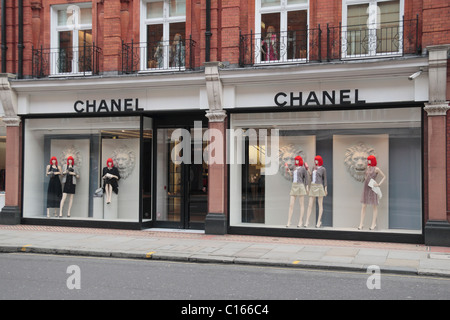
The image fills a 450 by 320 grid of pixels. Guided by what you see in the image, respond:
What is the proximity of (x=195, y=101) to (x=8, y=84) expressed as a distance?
6.01 metres

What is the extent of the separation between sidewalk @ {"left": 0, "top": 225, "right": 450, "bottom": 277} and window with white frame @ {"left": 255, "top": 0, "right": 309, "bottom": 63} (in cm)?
506

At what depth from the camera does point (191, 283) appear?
7.74 m

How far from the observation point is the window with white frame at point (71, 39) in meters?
15.0

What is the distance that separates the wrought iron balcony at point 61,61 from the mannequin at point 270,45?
18.1 feet

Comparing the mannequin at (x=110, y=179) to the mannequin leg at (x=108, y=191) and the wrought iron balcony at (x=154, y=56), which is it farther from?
the wrought iron balcony at (x=154, y=56)

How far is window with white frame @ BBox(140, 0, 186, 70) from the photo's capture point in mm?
14188

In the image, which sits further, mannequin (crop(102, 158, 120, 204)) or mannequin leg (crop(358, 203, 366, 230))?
mannequin (crop(102, 158, 120, 204))

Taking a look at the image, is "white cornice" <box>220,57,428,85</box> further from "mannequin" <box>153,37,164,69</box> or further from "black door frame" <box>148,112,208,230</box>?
"mannequin" <box>153,37,164,69</box>

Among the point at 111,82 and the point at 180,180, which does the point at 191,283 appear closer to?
the point at 180,180

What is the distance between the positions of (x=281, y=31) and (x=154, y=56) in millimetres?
3901

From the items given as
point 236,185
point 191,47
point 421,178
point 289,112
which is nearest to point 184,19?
point 191,47

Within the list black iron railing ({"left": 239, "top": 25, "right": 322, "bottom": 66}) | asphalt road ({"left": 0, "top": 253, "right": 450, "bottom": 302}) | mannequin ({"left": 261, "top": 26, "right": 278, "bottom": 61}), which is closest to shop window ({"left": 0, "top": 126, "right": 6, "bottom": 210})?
asphalt road ({"left": 0, "top": 253, "right": 450, "bottom": 302})
